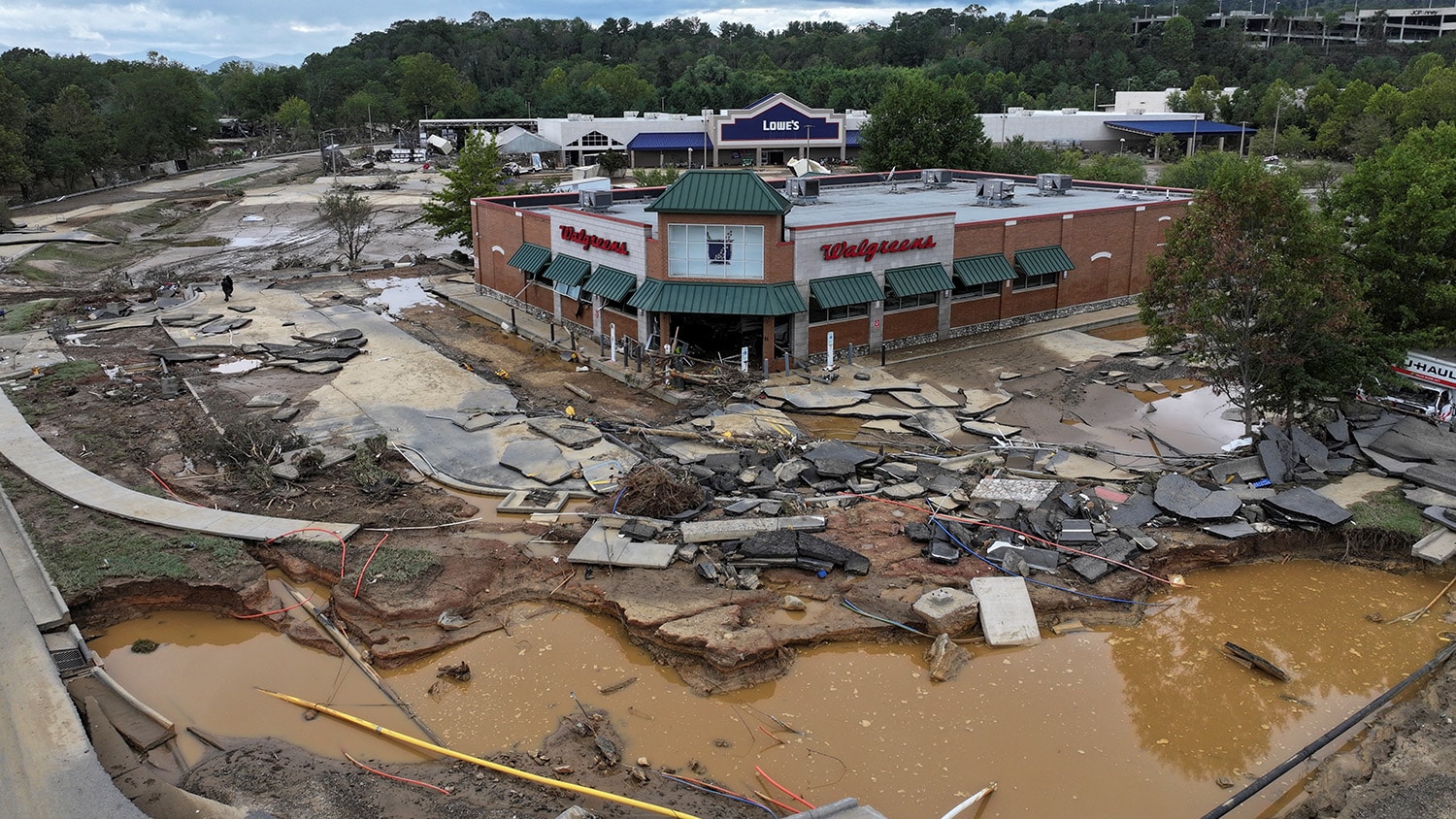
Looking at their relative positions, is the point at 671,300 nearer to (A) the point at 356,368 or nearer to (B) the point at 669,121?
(A) the point at 356,368

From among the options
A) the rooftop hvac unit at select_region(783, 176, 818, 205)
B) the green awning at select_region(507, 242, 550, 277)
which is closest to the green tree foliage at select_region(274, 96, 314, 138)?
the green awning at select_region(507, 242, 550, 277)

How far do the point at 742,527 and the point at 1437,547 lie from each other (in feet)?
46.8

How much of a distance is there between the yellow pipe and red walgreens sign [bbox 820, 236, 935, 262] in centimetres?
2203

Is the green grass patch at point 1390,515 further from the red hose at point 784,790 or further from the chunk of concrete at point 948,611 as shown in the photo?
the red hose at point 784,790

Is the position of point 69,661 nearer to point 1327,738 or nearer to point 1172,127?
point 1327,738

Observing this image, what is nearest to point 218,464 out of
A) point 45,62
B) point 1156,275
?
point 1156,275

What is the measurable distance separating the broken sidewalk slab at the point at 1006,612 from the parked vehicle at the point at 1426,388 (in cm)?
1459

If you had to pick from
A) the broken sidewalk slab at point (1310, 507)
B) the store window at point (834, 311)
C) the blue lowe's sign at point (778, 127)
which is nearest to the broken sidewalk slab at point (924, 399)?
the store window at point (834, 311)

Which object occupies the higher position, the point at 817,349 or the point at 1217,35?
the point at 1217,35

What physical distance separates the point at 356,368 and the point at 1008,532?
2304 cm

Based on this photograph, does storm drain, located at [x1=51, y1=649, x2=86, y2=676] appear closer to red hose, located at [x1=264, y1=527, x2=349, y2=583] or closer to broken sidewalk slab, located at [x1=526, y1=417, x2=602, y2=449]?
red hose, located at [x1=264, y1=527, x2=349, y2=583]

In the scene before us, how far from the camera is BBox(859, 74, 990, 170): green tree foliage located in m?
68.3

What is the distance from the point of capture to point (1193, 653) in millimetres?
17250

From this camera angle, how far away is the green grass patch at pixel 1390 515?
798 inches
